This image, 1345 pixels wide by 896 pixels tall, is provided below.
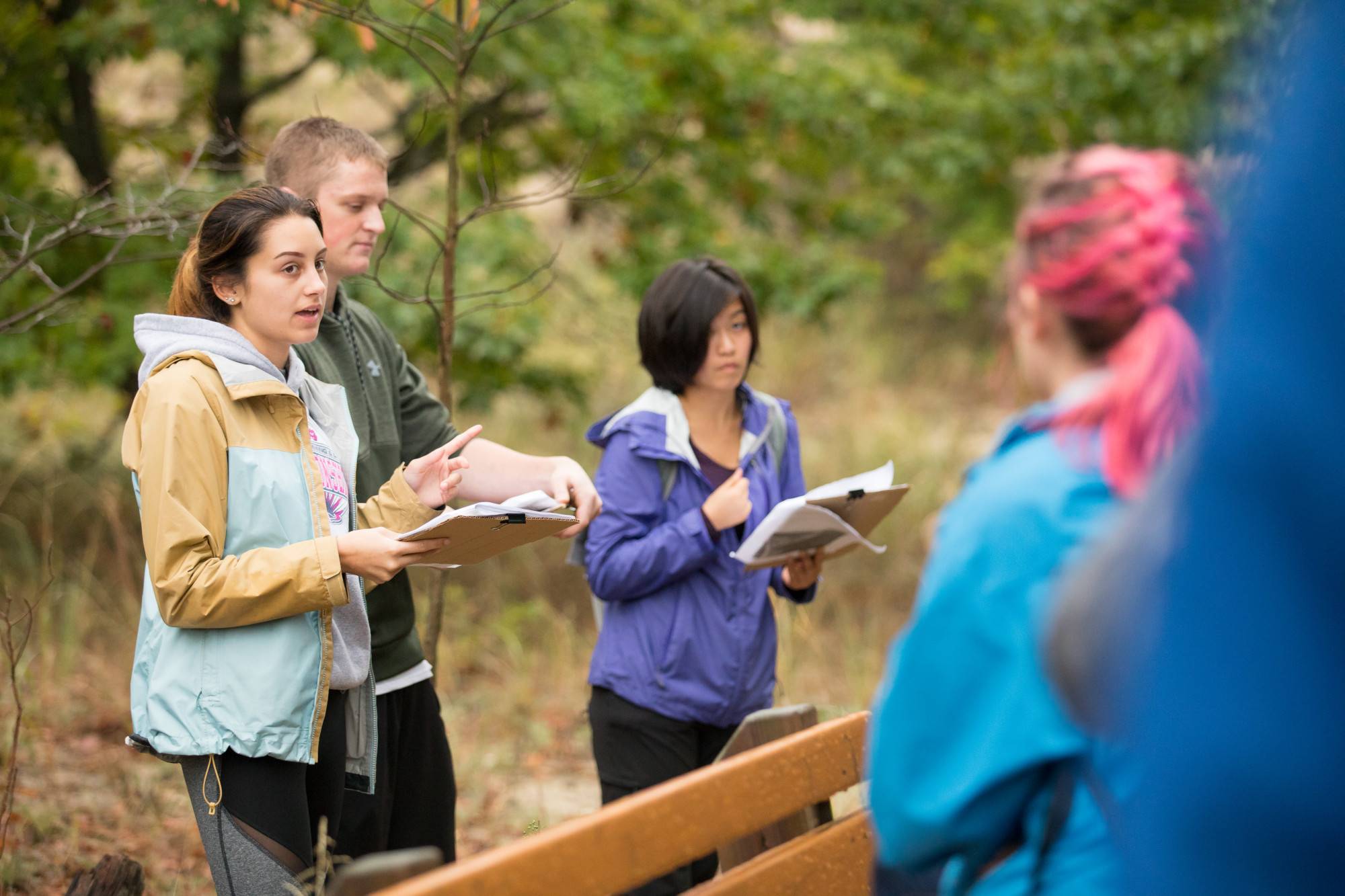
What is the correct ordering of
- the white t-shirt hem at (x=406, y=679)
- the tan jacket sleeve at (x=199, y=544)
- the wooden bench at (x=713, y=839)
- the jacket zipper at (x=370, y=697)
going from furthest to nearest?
the white t-shirt hem at (x=406, y=679) < the jacket zipper at (x=370, y=697) < the tan jacket sleeve at (x=199, y=544) < the wooden bench at (x=713, y=839)

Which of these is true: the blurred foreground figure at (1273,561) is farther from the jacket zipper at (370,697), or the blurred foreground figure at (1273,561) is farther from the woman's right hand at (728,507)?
the woman's right hand at (728,507)

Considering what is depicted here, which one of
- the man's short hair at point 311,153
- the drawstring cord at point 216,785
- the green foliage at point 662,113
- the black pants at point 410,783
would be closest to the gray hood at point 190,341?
the man's short hair at point 311,153

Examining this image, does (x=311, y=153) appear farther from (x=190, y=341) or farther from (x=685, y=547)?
(x=685, y=547)

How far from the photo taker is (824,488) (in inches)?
129

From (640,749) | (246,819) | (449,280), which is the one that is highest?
(449,280)

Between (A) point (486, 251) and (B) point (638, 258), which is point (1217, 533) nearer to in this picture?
(A) point (486, 251)

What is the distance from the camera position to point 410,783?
121 inches

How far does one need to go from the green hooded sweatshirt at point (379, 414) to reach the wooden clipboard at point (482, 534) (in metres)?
0.30

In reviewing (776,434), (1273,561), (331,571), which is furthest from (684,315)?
(1273,561)

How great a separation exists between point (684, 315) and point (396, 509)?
3.39 ft

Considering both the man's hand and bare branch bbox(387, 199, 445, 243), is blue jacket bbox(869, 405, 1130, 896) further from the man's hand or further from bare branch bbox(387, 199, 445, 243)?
bare branch bbox(387, 199, 445, 243)

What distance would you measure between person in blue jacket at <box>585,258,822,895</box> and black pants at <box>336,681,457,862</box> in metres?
0.43

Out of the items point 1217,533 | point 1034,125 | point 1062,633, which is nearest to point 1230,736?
point 1217,533

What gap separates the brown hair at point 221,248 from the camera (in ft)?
8.37
